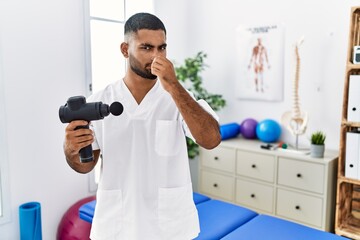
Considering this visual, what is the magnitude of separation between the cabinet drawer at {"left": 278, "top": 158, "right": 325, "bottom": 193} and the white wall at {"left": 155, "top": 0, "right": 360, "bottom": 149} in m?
0.40

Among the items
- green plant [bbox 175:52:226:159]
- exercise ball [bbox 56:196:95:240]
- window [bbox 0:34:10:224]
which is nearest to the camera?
window [bbox 0:34:10:224]

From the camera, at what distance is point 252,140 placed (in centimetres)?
288

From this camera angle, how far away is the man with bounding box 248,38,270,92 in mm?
2830

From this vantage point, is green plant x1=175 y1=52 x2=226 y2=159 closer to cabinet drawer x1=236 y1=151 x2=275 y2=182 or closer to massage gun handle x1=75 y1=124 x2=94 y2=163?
cabinet drawer x1=236 y1=151 x2=275 y2=182

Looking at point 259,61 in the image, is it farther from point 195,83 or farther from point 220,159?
point 220,159

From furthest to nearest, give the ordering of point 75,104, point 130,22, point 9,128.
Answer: point 9,128 → point 130,22 → point 75,104

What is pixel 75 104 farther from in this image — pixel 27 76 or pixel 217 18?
pixel 217 18

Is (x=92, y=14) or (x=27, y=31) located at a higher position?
(x=92, y=14)

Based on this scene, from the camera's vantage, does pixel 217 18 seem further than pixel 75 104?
Yes

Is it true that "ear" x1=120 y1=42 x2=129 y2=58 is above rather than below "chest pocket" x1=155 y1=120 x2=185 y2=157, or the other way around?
above

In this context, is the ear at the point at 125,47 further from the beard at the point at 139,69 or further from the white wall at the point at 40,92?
the white wall at the point at 40,92

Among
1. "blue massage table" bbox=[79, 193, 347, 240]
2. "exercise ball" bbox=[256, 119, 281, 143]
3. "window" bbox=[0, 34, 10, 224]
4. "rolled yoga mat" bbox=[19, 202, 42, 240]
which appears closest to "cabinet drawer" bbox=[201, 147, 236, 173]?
"exercise ball" bbox=[256, 119, 281, 143]

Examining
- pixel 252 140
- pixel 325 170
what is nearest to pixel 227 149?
pixel 252 140

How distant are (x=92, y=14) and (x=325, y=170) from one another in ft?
6.79
